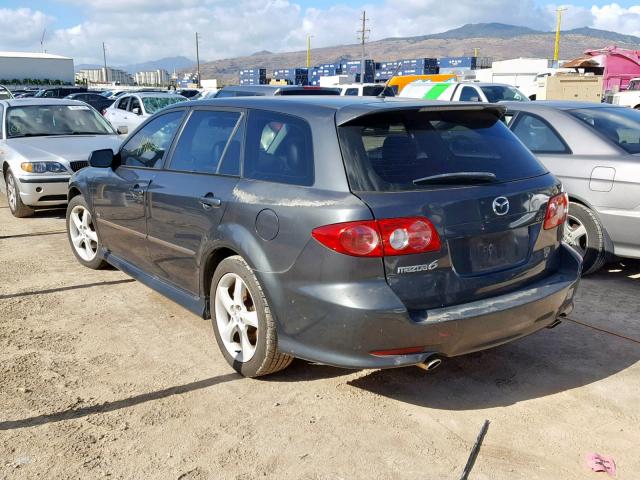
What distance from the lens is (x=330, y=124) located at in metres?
3.31

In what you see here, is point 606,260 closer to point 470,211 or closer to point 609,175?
point 609,175

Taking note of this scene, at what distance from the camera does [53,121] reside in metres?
9.31

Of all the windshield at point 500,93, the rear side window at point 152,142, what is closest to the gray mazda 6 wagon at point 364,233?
the rear side window at point 152,142

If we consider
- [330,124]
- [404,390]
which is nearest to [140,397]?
[404,390]

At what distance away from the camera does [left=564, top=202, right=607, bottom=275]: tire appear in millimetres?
5500

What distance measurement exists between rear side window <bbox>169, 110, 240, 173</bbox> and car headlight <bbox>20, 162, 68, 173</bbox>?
14.4 ft

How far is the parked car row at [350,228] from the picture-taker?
9.95ft

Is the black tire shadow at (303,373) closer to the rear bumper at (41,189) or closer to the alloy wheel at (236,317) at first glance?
the alloy wheel at (236,317)

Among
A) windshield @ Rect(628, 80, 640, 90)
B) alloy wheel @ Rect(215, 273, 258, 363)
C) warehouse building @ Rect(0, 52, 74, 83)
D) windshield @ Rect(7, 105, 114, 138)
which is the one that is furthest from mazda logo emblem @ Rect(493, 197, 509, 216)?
warehouse building @ Rect(0, 52, 74, 83)

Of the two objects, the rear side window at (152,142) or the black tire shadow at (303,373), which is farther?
the rear side window at (152,142)

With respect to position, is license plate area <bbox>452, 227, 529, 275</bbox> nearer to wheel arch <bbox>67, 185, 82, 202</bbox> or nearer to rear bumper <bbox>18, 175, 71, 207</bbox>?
wheel arch <bbox>67, 185, 82, 202</bbox>

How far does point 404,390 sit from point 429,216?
1144 mm

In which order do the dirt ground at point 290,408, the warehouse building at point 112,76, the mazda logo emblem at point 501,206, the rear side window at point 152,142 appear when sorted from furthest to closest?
1. the warehouse building at point 112,76
2. the rear side window at point 152,142
3. the mazda logo emblem at point 501,206
4. the dirt ground at point 290,408

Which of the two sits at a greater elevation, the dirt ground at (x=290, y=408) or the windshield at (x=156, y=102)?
the windshield at (x=156, y=102)
